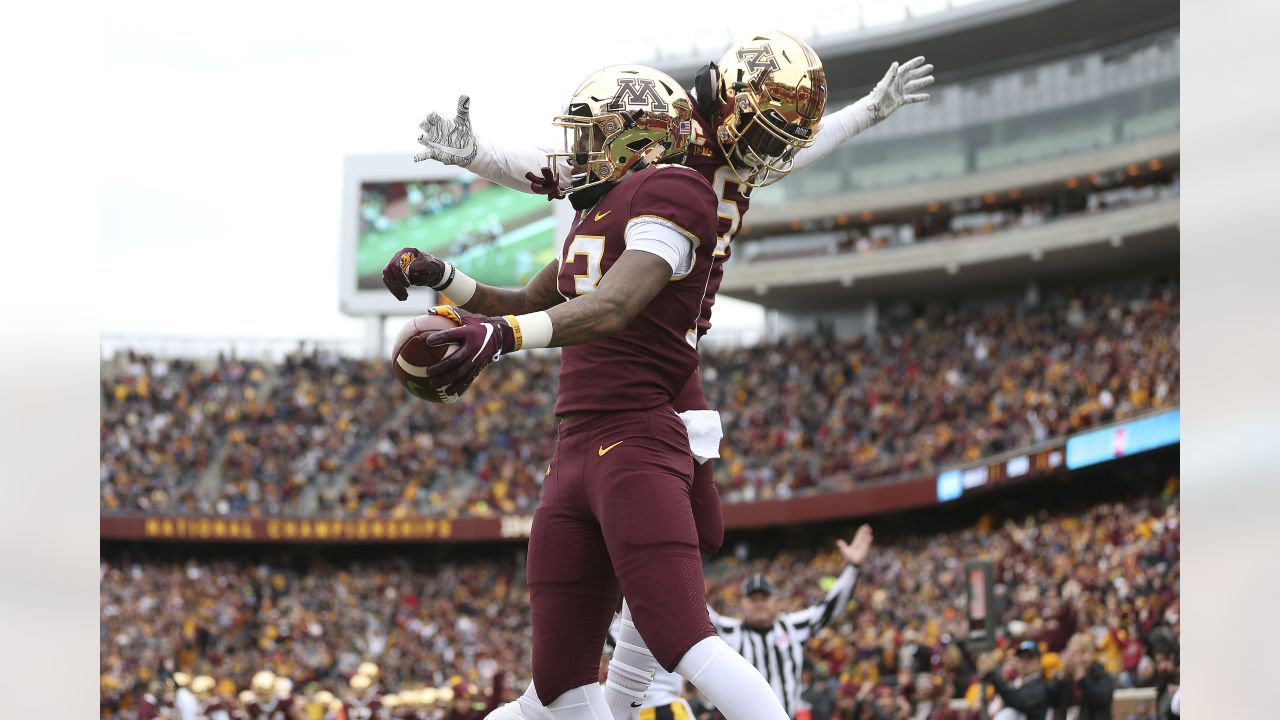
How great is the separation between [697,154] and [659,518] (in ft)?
4.56

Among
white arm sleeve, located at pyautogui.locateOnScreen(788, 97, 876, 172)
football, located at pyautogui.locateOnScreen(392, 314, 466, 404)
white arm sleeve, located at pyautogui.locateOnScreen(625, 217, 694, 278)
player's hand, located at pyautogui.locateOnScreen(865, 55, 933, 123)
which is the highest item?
player's hand, located at pyautogui.locateOnScreen(865, 55, 933, 123)

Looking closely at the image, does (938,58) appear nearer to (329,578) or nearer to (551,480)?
(329,578)

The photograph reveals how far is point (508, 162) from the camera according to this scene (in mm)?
4621

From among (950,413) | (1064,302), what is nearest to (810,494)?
(950,413)

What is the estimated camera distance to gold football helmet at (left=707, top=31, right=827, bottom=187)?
4348 millimetres

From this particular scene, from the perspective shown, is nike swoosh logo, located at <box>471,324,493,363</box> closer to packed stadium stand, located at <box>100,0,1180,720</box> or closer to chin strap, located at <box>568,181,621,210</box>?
chin strap, located at <box>568,181,621,210</box>

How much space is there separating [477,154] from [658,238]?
109cm

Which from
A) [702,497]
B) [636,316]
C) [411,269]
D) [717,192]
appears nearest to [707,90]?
[717,192]

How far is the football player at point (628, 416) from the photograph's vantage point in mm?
3604

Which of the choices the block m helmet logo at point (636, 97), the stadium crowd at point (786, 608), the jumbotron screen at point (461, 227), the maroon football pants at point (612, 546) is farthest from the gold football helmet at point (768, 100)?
the jumbotron screen at point (461, 227)

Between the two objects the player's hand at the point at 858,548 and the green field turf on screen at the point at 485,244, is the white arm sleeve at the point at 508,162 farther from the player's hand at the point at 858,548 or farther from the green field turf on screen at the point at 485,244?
the green field turf on screen at the point at 485,244

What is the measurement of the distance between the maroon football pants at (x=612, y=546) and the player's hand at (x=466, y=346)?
65 centimetres

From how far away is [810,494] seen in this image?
30.9 metres

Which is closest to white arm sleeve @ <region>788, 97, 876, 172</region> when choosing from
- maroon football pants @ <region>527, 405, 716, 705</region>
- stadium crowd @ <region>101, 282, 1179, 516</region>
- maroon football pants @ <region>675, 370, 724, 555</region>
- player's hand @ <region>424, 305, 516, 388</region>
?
maroon football pants @ <region>675, 370, 724, 555</region>
